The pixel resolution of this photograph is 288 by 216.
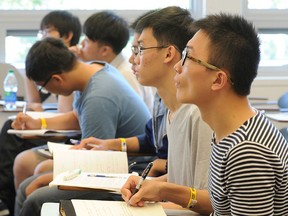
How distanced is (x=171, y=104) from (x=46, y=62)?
1.15 meters

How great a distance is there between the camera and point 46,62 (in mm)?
3164

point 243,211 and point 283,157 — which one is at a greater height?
point 283,157

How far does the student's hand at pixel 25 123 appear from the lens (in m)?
3.44

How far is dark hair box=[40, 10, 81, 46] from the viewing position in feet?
15.6

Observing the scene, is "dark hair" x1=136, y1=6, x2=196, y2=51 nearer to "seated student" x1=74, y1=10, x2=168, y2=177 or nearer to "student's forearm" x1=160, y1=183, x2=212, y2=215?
"seated student" x1=74, y1=10, x2=168, y2=177

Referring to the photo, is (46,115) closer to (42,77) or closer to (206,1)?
(42,77)

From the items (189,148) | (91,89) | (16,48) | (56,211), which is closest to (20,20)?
(16,48)

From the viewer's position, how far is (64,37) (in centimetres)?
480

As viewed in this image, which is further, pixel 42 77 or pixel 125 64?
pixel 125 64

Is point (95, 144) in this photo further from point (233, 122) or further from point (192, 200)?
point (233, 122)

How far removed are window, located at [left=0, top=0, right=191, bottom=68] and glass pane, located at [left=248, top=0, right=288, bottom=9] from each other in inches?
23.3

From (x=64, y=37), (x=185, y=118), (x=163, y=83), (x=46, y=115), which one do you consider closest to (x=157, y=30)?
(x=163, y=83)

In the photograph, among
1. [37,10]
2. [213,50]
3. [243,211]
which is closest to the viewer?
[243,211]

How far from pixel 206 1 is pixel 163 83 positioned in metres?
2.99
